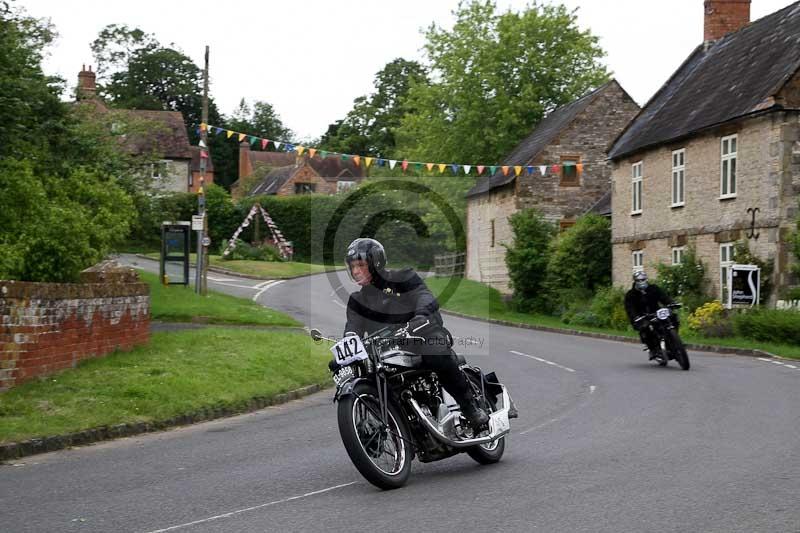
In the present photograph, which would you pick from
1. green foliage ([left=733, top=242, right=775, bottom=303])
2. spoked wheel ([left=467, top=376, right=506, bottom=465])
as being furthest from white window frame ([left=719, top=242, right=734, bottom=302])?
spoked wheel ([left=467, top=376, right=506, bottom=465])

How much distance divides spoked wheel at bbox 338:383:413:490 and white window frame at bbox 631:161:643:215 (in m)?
30.0

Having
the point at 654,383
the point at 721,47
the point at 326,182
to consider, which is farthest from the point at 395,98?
the point at 654,383

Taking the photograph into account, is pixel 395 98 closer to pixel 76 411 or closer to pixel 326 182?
pixel 326 182

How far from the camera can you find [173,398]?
13.3 meters

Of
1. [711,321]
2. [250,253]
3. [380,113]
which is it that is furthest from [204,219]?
[380,113]

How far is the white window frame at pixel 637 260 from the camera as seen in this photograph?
3647cm

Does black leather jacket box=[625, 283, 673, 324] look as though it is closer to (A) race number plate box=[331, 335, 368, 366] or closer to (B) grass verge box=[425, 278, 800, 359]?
(B) grass verge box=[425, 278, 800, 359]

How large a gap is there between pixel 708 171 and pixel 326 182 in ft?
254

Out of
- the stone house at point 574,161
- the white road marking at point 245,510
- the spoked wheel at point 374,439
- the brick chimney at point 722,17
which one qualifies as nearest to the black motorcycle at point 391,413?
the spoked wheel at point 374,439

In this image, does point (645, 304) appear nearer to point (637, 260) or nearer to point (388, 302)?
point (388, 302)

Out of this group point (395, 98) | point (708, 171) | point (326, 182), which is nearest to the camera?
point (708, 171)

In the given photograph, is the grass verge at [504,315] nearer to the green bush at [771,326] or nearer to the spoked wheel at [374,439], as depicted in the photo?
the green bush at [771,326]

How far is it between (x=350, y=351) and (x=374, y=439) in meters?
0.71

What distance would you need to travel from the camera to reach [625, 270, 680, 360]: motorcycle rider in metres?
19.5
